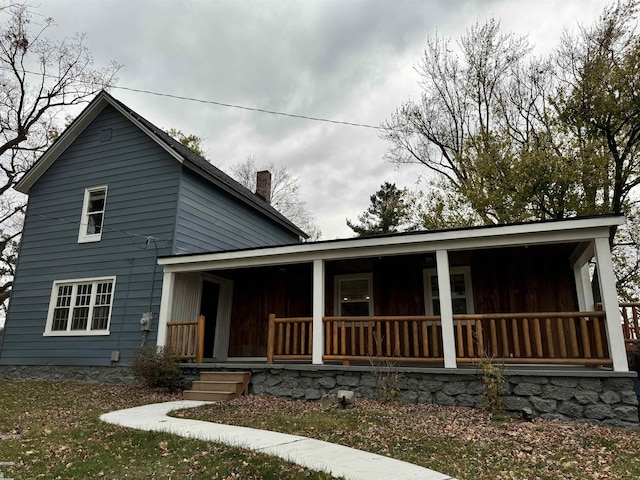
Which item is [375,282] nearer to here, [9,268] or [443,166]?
[443,166]

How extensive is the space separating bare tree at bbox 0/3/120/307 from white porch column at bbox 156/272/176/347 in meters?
11.5

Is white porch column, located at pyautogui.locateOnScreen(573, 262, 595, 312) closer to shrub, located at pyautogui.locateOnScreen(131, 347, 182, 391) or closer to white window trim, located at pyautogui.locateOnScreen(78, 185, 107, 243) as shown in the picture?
shrub, located at pyautogui.locateOnScreen(131, 347, 182, 391)

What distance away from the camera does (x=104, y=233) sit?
1140 cm

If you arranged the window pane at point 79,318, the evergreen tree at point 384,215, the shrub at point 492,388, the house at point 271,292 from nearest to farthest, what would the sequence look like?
the shrub at point 492,388
the house at point 271,292
the window pane at point 79,318
the evergreen tree at point 384,215

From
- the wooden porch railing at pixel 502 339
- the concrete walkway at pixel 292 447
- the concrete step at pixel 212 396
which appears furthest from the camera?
the concrete step at pixel 212 396

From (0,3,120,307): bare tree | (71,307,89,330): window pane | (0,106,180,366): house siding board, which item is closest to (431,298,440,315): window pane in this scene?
(0,106,180,366): house siding board

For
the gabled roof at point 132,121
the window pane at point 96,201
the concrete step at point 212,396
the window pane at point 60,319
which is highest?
the gabled roof at point 132,121

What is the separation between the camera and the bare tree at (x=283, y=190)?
94.9 feet

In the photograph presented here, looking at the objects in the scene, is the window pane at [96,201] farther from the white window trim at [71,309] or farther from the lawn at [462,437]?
the lawn at [462,437]

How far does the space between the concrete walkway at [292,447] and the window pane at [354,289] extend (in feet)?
17.6

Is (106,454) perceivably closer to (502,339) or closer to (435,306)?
(502,339)

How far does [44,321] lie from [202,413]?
23.8 ft

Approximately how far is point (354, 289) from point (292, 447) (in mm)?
6404

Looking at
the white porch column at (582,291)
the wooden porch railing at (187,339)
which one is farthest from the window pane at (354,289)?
the white porch column at (582,291)
